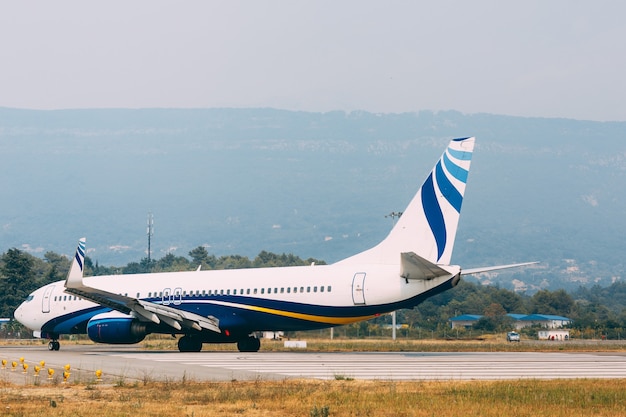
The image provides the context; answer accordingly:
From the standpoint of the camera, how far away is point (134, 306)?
41469 mm

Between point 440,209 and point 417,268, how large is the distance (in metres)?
2.64

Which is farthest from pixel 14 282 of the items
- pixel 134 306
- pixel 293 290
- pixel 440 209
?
pixel 440 209

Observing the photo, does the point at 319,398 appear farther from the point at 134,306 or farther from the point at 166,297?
the point at 166,297

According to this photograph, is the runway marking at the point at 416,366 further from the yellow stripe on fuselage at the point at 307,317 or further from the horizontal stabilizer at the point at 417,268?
the horizontal stabilizer at the point at 417,268

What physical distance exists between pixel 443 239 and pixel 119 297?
533 inches

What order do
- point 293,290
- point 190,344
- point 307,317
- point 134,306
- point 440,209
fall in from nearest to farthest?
1. point 440,209
2. point 307,317
3. point 293,290
4. point 134,306
5. point 190,344

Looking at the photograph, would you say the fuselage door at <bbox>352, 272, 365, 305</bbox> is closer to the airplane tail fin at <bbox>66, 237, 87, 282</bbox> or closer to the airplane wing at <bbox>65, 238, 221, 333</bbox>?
the airplane wing at <bbox>65, 238, 221, 333</bbox>

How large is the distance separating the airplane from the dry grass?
41.1ft

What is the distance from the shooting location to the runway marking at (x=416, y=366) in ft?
→ 93.0

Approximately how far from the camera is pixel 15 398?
2239 centimetres

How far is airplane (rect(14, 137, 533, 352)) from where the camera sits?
1490 inches

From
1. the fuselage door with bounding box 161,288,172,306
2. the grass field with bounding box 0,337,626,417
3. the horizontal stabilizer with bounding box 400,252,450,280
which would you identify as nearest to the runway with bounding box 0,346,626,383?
the grass field with bounding box 0,337,626,417

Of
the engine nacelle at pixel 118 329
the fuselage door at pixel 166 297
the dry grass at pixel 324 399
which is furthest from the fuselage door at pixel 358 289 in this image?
the dry grass at pixel 324 399

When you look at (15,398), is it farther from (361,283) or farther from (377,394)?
(361,283)
